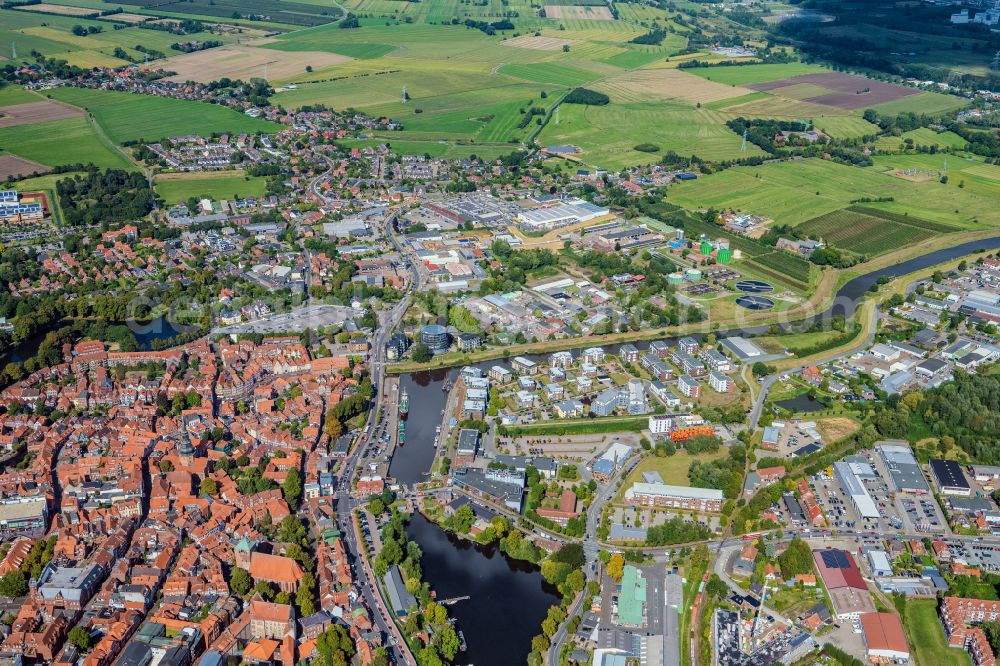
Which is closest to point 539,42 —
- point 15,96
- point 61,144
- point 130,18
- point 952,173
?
point 130,18

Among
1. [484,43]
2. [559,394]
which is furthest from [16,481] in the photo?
[484,43]

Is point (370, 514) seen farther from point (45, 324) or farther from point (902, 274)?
point (902, 274)

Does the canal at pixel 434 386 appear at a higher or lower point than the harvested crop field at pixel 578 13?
lower

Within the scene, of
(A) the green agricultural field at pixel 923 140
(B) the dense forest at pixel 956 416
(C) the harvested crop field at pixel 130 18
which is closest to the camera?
(B) the dense forest at pixel 956 416

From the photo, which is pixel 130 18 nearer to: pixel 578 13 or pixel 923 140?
pixel 578 13

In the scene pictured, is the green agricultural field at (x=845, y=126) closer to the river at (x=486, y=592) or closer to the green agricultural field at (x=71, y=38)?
the river at (x=486, y=592)

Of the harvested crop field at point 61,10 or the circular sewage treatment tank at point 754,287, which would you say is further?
the harvested crop field at point 61,10

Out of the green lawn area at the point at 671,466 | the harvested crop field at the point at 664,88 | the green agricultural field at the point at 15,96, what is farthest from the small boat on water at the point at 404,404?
the green agricultural field at the point at 15,96
